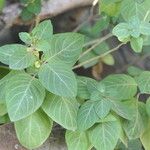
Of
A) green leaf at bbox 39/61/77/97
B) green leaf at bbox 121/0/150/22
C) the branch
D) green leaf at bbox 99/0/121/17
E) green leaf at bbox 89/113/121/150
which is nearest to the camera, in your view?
green leaf at bbox 39/61/77/97

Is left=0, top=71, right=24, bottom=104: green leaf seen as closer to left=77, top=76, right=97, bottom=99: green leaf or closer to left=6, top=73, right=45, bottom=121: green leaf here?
left=6, top=73, right=45, bottom=121: green leaf

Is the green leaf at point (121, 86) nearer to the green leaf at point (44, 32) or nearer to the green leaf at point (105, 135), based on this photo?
the green leaf at point (105, 135)

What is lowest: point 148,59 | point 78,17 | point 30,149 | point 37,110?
point 148,59

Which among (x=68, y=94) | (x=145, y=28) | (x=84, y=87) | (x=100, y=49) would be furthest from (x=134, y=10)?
(x=100, y=49)

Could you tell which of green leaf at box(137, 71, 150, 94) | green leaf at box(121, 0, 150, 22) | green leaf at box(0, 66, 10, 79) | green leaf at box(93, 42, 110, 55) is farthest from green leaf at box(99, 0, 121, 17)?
green leaf at box(93, 42, 110, 55)

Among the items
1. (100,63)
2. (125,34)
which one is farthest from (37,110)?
(100,63)

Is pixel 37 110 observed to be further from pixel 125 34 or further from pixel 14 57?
pixel 125 34
